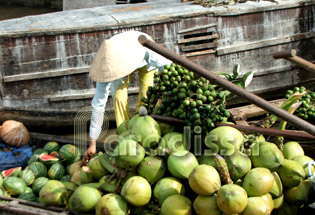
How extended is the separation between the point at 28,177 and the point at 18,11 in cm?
1119

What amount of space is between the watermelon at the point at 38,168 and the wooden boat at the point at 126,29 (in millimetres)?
2440

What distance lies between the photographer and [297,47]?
286 inches

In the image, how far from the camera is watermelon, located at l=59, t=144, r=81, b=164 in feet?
13.4

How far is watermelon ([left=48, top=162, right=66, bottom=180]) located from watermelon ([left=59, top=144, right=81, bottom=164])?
0.63ft

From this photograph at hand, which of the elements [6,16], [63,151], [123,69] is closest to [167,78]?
[123,69]

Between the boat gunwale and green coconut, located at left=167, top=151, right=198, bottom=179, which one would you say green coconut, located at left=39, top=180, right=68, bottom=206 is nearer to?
green coconut, located at left=167, top=151, right=198, bottom=179

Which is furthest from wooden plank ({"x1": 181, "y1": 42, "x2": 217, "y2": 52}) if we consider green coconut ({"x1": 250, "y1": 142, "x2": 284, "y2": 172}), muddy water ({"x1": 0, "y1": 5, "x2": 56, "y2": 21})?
muddy water ({"x1": 0, "y1": 5, "x2": 56, "y2": 21})

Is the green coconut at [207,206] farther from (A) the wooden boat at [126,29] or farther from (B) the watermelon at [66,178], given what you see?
(A) the wooden boat at [126,29]

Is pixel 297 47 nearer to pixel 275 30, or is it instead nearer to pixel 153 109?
pixel 275 30

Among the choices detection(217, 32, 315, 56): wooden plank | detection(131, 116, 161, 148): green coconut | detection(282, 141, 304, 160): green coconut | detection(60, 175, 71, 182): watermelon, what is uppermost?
detection(217, 32, 315, 56): wooden plank

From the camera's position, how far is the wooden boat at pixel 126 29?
5.97m

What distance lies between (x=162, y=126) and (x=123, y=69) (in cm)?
88

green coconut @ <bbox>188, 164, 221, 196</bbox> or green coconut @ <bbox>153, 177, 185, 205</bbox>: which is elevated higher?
green coconut @ <bbox>188, 164, 221, 196</bbox>

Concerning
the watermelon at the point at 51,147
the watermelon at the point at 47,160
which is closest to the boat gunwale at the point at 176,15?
the watermelon at the point at 51,147
